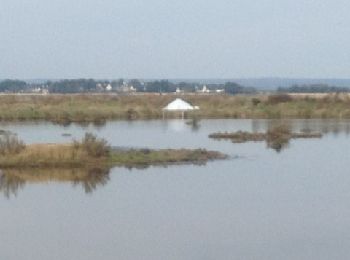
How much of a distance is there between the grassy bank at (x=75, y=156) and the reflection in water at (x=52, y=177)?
558 mm

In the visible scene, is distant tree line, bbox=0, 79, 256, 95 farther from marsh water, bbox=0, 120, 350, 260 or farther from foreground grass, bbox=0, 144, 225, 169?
marsh water, bbox=0, 120, 350, 260

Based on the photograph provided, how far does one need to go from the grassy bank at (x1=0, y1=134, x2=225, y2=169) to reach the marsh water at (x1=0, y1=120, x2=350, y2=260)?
2.23 feet

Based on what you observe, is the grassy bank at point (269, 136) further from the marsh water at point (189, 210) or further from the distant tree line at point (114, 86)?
the distant tree line at point (114, 86)

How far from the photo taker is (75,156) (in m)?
21.1

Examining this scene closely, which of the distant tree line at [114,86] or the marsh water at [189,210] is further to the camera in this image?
the distant tree line at [114,86]

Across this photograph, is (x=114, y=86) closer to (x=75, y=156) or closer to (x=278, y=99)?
(x=278, y=99)

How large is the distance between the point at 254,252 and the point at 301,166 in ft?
32.4

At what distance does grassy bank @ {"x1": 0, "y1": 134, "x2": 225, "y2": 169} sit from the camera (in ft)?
68.6

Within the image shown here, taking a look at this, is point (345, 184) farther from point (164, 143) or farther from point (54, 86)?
point (54, 86)

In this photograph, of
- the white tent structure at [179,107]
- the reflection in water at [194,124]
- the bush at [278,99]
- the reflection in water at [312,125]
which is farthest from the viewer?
the bush at [278,99]

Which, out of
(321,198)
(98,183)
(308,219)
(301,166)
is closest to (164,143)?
(301,166)

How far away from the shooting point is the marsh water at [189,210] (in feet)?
41.1

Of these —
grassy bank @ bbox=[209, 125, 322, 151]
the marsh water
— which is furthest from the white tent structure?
the marsh water

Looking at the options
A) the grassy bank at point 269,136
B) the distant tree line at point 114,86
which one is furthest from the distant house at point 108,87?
the grassy bank at point 269,136
